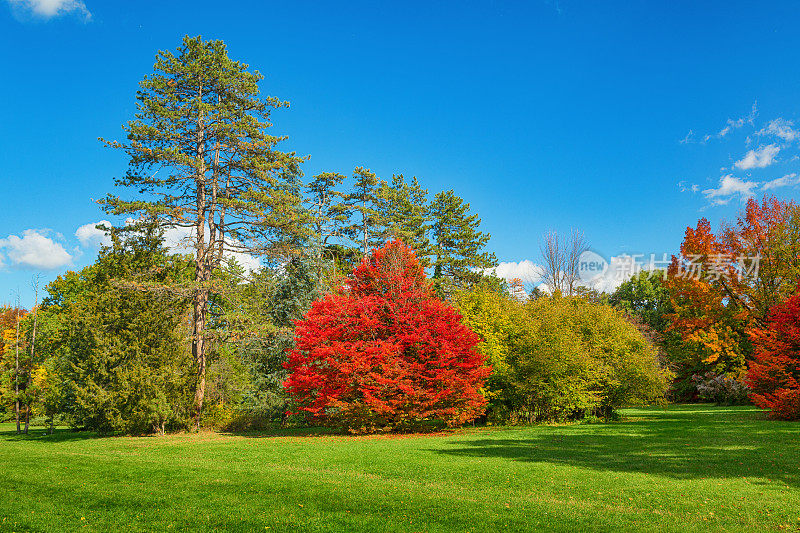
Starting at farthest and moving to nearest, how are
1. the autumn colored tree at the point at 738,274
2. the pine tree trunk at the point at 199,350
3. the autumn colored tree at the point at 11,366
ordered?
the autumn colored tree at the point at 738,274
the autumn colored tree at the point at 11,366
the pine tree trunk at the point at 199,350

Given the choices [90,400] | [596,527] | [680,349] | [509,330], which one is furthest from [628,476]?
[680,349]

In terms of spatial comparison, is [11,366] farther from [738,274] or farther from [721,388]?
[721,388]

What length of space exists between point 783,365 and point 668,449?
1163cm

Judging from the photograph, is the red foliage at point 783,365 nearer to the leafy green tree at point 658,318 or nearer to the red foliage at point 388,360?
the red foliage at point 388,360

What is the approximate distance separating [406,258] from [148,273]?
12946 millimetres

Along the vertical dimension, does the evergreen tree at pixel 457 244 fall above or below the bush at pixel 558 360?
above

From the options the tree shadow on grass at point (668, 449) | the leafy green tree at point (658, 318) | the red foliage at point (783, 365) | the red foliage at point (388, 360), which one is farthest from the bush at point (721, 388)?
the red foliage at point (388, 360)

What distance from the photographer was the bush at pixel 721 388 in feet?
115

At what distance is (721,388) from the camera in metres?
37.6

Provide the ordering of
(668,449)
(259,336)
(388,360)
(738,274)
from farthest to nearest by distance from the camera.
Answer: (738,274)
(259,336)
(388,360)
(668,449)

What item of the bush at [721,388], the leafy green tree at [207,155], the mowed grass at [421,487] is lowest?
the bush at [721,388]

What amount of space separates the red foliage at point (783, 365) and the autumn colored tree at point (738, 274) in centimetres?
939

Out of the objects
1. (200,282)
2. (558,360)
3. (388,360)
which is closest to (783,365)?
(558,360)

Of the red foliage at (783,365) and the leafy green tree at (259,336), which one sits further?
the leafy green tree at (259,336)
